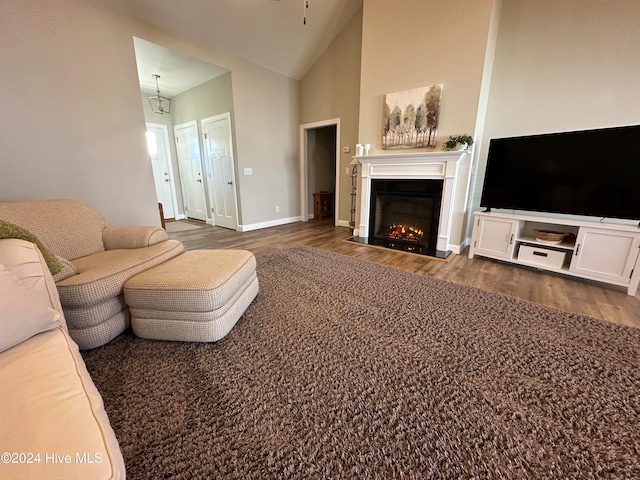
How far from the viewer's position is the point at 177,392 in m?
1.14

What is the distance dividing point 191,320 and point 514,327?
2020 millimetres

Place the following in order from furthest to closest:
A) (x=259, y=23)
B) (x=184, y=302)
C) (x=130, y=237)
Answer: (x=259, y=23)
(x=130, y=237)
(x=184, y=302)

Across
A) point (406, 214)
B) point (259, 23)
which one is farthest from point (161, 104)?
point (406, 214)

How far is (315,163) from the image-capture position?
5.35m

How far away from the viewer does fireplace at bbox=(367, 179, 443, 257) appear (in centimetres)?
316

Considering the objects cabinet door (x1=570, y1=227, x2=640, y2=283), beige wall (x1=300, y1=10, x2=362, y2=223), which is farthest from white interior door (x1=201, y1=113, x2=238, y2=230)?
cabinet door (x1=570, y1=227, x2=640, y2=283)

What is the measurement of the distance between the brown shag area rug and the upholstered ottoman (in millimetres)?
94

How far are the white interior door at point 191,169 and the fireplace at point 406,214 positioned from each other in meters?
3.57

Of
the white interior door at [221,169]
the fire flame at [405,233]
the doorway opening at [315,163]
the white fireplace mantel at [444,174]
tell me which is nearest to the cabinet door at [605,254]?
the white fireplace mantel at [444,174]

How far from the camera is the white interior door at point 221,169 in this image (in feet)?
13.9

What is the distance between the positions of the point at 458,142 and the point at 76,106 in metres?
4.05

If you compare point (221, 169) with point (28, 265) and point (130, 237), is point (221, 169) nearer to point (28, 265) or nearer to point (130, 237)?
point (130, 237)

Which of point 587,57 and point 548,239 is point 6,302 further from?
point 587,57

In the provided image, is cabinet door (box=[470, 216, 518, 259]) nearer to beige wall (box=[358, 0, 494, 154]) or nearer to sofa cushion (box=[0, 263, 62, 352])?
beige wall (box=[358, 0, 494, 154])
